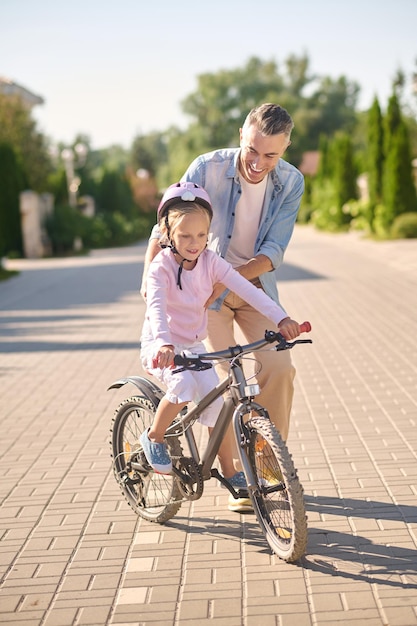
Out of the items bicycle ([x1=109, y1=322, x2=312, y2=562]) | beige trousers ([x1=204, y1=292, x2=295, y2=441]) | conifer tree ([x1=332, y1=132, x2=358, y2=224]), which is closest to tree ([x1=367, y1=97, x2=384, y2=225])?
conifer tree ([x1=332, y1=132, x2=358, y2=224])

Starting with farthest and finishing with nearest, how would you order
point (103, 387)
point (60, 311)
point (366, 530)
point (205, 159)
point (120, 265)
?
point (120, 265) → point (60, 311) → point (103, 387) → point (205, 159) → point (366, 530)

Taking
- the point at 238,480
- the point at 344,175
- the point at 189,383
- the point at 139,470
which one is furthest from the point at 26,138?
the point at 189,383

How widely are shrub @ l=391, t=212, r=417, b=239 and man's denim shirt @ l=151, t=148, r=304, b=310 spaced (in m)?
26.5

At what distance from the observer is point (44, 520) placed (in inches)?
203

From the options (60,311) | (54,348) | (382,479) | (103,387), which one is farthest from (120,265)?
(382,479)

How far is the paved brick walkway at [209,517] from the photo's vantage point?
12.9 ft

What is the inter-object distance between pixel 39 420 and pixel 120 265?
19710mm

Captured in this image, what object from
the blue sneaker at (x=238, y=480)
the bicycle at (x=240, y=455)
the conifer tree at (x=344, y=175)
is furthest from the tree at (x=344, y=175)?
the blue sneaker at (x=238, y=480)

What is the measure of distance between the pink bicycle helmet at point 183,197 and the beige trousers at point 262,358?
2.57ft

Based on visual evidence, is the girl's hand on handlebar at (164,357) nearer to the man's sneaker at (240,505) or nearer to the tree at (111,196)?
the man's sneaker at (240,505)

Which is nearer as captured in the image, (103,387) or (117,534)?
(117,534)

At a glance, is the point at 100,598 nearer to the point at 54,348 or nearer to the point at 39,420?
the point at 39,420

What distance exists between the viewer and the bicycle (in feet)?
13.6

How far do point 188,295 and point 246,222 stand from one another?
67cm
